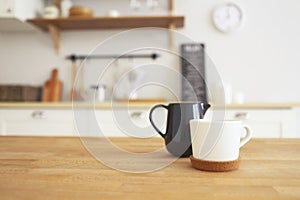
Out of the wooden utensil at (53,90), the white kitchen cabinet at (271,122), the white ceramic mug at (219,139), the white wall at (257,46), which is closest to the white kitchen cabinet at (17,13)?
the wooden utensil at (53,90)

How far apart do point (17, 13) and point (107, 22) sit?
693mm

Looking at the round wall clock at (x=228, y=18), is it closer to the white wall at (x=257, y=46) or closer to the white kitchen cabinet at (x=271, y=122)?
the white wall at (x=257, y=46)

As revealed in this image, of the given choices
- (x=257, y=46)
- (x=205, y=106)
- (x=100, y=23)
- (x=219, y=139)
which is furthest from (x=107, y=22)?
(x=219, y=139)


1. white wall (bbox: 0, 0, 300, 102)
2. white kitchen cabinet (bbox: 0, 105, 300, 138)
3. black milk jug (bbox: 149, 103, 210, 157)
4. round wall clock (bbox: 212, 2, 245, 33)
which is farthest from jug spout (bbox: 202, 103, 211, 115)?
round wall clock (bbox: 212, 2, 245, 33)

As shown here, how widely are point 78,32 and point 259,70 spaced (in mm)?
1656

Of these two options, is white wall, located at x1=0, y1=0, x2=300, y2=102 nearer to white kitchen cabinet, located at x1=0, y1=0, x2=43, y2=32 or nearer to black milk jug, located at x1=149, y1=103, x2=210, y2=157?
white kitchen cabinet, located at x1=0, y1=0, x2=43, y2=32

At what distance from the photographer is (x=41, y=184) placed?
16.1 inches

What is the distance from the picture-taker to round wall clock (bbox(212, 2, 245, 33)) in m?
2.35

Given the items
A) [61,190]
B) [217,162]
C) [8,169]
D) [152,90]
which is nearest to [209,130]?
[217,162]

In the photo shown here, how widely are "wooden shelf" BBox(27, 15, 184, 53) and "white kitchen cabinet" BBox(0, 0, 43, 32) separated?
0.08 meters

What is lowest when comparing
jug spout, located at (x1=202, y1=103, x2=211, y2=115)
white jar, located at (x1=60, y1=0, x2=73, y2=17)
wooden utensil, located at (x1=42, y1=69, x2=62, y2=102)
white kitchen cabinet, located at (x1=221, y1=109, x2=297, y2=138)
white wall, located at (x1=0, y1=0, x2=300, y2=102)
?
white kitchen cabinet, located at (x1=221, y1=109, x2=297, y2=138)

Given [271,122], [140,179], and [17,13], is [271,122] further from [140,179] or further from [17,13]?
[17,13]

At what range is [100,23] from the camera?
228cm

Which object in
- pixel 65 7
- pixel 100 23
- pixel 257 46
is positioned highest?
pixel 65 7
